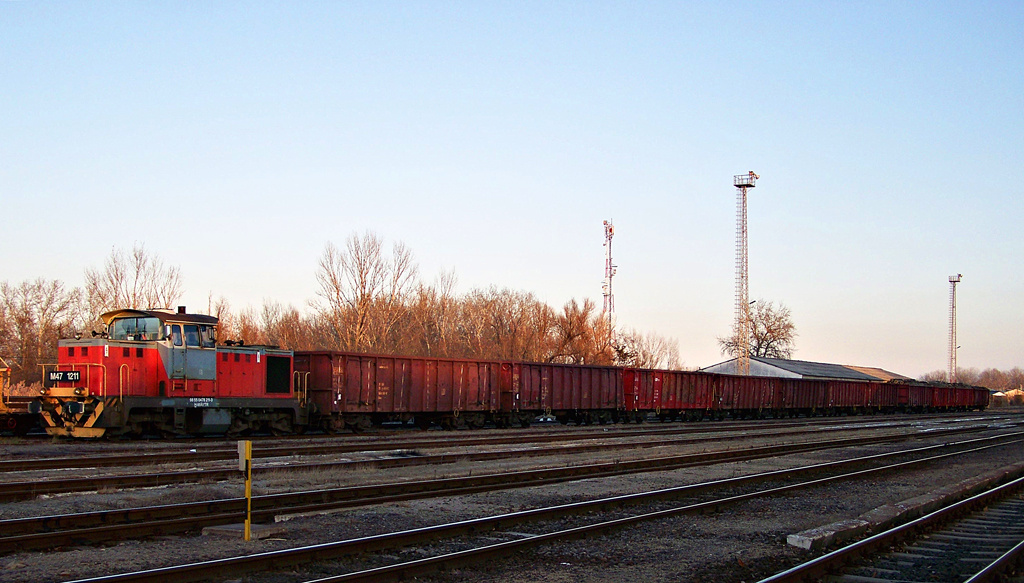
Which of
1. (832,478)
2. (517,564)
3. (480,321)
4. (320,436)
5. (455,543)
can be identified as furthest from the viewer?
(480,321)

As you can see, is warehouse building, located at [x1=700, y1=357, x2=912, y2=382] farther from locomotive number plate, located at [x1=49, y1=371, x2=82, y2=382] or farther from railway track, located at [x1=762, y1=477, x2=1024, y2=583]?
railway track, located at [x1=762, y1=477, x2=1024, y2=583]

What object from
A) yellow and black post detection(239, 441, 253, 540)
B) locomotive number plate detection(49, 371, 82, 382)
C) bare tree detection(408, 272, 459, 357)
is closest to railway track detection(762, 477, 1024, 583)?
yellow and black post detection(239, 441, 253, 540)

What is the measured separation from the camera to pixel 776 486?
15000mm

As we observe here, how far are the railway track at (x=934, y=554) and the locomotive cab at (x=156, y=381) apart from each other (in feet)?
56.6

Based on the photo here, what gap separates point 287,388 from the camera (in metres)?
24.7

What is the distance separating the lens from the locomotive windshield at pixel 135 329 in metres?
21.4

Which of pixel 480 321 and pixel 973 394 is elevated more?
pixel 480 321

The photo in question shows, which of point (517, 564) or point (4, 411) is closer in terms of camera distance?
point (517, 564)

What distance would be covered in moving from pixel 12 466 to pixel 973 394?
8711 centimetres

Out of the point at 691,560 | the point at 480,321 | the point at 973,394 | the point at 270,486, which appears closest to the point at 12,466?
the point at 270,486

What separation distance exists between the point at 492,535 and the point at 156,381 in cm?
1433

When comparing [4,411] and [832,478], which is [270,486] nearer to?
[832,478]

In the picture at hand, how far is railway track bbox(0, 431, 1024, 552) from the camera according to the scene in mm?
8992

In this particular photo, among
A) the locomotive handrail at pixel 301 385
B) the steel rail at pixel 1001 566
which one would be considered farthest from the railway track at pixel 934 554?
the locomotive handrail at pixel 301 385
